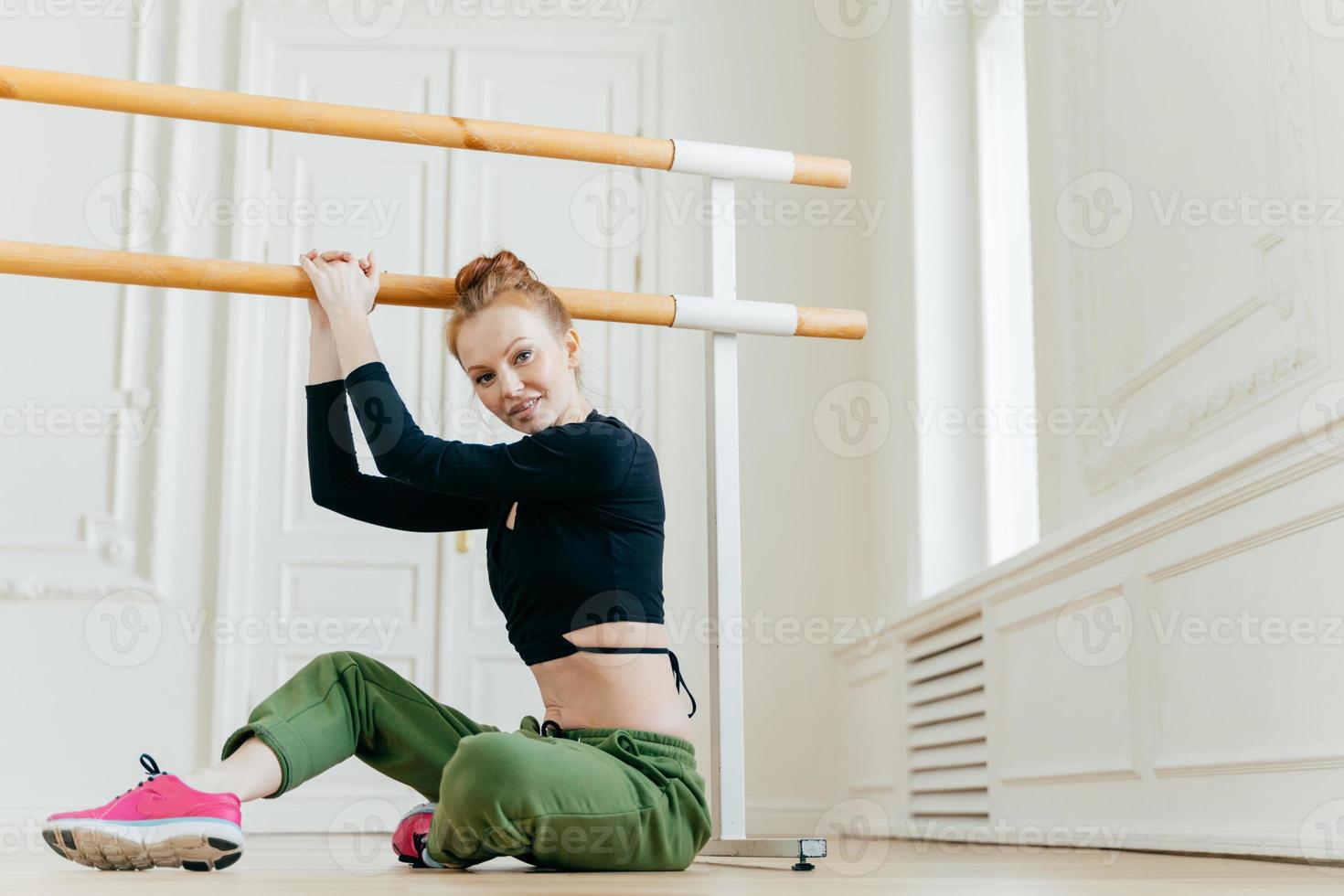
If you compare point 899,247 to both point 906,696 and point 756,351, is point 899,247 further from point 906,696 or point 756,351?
point 906,696

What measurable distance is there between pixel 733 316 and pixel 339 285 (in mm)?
465

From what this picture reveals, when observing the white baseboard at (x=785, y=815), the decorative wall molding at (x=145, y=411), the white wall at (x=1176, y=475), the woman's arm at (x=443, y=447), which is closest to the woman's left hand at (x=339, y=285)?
the woman's arm at (x=443, y=447)

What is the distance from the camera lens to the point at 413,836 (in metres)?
1.51

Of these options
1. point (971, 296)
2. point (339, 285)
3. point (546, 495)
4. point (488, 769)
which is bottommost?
point (488, 769)

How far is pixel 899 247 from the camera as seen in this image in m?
3.34

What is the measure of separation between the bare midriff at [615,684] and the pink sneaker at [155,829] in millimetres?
359

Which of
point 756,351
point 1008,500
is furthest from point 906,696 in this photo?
point 756,351

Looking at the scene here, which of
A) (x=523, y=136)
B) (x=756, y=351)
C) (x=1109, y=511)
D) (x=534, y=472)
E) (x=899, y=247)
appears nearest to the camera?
(x=534, y=472)

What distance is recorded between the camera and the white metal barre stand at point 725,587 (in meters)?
1.52

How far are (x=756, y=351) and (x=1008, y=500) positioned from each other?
828 mm

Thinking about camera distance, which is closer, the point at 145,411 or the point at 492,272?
the point at 492,272

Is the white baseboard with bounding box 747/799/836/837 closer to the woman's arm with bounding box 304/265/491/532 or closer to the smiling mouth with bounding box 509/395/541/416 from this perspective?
the woman's arm with bounding box 304/265/491/532

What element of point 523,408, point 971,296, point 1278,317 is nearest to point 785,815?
point 971,296

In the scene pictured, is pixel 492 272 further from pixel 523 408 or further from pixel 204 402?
pixel 204 402
